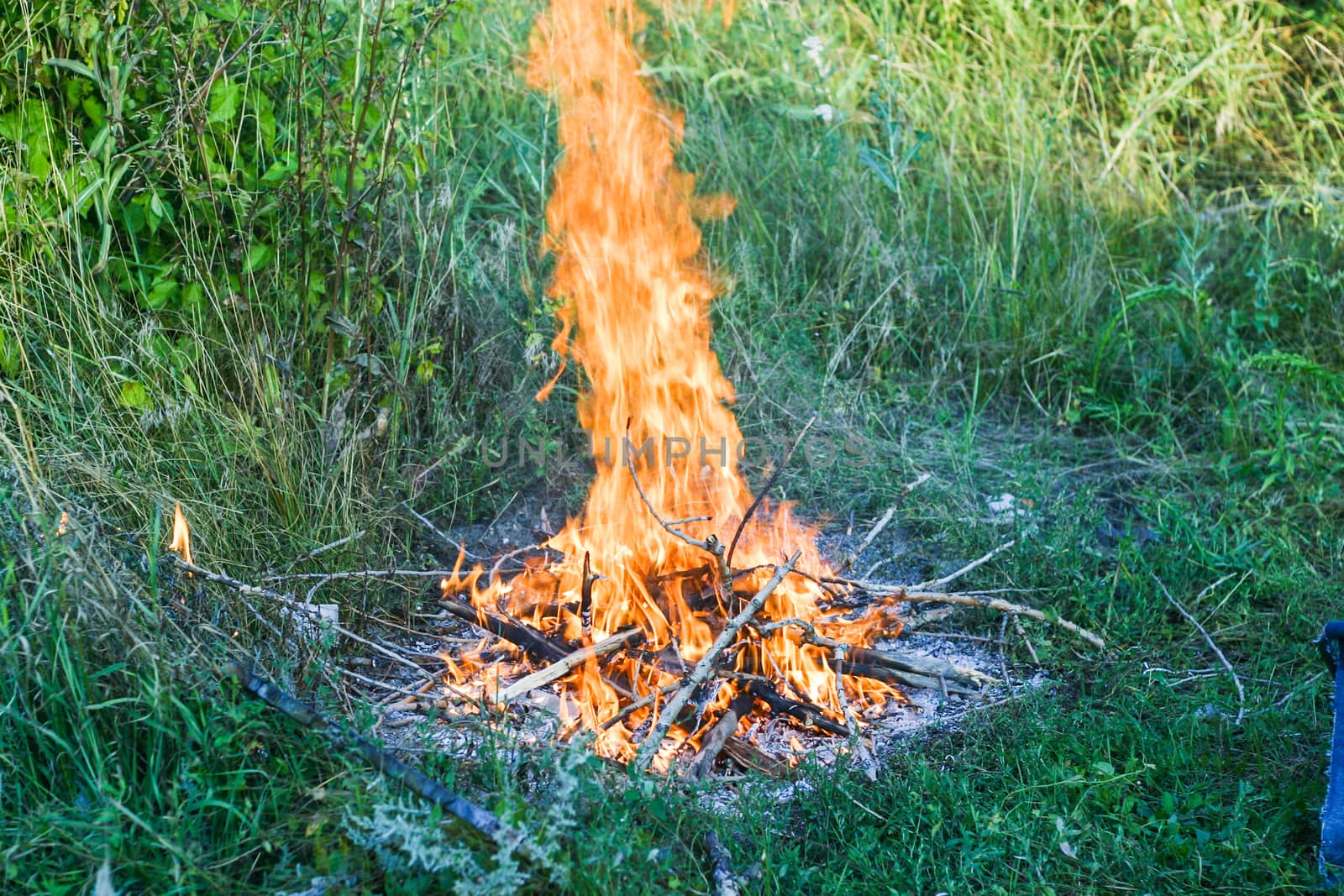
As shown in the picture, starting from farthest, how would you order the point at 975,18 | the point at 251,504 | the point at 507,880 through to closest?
the point at 975,18, the point at 251,504, the point at 507,880

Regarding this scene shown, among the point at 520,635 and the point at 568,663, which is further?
the point at 520,635

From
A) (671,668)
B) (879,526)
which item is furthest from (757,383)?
(671,668)

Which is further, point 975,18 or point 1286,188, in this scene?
point 975,18

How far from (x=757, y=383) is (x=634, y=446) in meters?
0.95

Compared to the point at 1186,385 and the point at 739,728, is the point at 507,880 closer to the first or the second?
the point at 739,728

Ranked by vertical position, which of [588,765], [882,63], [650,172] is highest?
[882,63]

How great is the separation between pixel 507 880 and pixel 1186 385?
4038 mm

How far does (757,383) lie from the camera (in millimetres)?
4945

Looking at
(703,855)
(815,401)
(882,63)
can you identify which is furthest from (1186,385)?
(703,855)

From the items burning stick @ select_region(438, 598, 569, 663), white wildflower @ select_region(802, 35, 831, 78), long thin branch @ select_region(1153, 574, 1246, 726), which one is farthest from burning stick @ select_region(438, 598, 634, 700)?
white wildflower @ select_region(802, 35, 831, 78)

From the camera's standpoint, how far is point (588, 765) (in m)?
2.75

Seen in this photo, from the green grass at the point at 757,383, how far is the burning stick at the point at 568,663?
17.2 inches

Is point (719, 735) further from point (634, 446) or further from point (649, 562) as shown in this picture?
point (634, 446)

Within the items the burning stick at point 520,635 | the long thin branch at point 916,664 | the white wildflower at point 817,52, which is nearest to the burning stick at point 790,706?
the long thin branch at point 916,664
